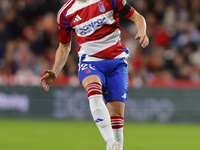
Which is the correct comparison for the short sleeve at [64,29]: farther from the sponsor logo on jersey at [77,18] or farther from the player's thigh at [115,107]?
the player's thigh at [115,107]

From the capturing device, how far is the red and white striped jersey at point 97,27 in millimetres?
6168

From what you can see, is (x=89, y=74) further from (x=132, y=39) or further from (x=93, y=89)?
(x=132, y=39)

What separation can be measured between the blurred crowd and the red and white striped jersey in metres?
8.34

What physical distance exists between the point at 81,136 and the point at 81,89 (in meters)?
3.32

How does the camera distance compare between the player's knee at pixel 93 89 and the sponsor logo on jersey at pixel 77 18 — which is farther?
the sponsor logo on jersey at pixel 77 18

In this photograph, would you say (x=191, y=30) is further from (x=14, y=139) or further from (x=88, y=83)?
(x=88, y=83)

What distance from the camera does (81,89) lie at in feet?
A: 46.1

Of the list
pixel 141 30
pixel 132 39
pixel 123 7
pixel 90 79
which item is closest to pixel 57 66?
pixel 90 79

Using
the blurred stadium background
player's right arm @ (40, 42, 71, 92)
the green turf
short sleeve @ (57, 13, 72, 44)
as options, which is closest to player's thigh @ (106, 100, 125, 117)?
player's right arm @ (40, 42, 71, 92)

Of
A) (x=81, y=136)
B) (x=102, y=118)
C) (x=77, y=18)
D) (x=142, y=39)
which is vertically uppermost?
(x=77, y=18)

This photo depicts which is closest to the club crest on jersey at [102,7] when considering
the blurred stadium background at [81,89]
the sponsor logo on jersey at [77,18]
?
the sponsor logo on jersey at [77,18]

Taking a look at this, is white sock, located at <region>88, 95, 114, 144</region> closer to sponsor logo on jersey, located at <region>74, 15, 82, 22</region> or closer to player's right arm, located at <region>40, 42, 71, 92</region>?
player's right arm, located at <region>40, 42, 71, 92</region>

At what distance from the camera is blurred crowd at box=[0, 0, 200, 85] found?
15.0m

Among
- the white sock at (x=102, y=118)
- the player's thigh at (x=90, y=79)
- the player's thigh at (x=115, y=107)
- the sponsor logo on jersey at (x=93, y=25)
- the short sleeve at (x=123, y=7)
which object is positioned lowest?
the white sock at (x=102, y=118)
